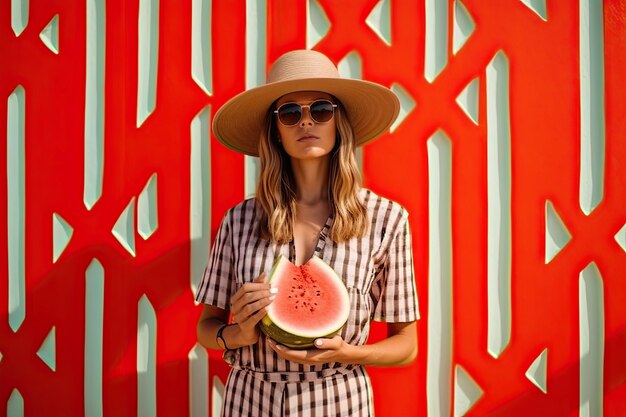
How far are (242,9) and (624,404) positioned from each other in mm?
2938

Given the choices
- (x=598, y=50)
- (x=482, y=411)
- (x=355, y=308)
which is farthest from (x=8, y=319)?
(x=598, y=50)

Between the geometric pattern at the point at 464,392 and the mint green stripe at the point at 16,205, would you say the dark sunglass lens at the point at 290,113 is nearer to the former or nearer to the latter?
the geometric pattern at the point at 464,392

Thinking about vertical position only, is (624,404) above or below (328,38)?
below

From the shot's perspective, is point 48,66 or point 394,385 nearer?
point 394,385

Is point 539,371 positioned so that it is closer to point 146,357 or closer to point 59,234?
point 146,357

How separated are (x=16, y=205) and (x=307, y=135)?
6.41 ft

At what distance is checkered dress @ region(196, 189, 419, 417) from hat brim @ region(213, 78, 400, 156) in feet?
1.28

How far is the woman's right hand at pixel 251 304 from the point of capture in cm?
161

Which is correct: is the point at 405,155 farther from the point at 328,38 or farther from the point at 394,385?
the point at 394,385

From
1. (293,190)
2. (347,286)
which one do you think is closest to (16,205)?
(293,190)

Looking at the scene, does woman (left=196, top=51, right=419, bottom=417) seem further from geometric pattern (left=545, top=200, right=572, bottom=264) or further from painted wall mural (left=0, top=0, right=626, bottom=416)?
geometric pattern (left=545, top=200, right=572, bottom=264)

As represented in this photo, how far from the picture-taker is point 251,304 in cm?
163

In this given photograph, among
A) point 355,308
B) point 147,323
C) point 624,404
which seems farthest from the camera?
point 147,323

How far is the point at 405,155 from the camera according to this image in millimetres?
2688
